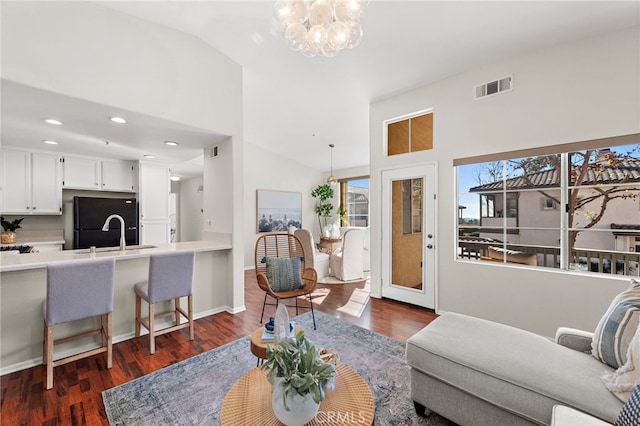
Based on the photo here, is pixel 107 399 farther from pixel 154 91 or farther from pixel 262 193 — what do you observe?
pixel 262 193

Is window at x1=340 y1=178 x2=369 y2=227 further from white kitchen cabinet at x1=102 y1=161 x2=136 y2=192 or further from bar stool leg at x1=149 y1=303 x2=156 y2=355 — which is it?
bar stool leg at x1=149 y1=303 x2=156 y2=355

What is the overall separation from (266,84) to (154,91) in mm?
1644

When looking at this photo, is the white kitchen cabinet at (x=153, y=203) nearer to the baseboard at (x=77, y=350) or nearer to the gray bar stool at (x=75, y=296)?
the baseboard at (x=77, y=350)

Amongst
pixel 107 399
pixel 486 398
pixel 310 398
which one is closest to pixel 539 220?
pixel 486 398

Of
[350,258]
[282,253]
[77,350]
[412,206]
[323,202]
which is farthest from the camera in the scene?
[323,202]

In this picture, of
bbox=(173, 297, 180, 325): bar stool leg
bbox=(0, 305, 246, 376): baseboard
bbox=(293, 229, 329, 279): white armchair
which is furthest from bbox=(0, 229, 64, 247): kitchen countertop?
bbox=(293, 229, 329, 279): white armchair

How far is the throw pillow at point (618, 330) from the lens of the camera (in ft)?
4.48

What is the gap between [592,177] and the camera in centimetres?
258

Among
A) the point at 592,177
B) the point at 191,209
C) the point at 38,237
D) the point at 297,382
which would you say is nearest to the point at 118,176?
the point at 38,237

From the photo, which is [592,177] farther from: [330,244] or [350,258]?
[330,244]

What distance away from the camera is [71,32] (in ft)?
7.48

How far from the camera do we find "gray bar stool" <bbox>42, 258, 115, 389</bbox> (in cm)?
200

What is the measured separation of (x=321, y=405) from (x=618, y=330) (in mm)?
1642

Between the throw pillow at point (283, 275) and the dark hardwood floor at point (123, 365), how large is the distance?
22.7 inches
